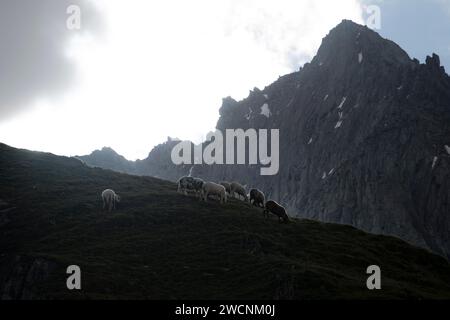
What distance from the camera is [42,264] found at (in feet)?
140

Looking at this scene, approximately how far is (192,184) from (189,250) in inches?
697

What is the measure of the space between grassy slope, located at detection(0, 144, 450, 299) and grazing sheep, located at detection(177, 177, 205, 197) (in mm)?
1506

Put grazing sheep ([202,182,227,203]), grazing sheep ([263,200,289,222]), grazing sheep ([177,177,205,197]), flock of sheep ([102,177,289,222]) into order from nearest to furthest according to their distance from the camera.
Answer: grazing sheep ([263,200,289,222]) < flock of sheep ([102,177,289,222]) < grazing sheep ([202,182,227,203]) < grazing sheep ([177,177,205,197])

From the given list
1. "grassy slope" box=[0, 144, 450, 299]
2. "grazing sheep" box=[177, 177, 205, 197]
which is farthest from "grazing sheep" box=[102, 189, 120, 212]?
"grazing sheep" box=[177, 177, 205, 197]

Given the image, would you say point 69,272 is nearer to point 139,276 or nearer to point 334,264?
point 139,276

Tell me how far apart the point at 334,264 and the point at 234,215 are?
13.5 metres

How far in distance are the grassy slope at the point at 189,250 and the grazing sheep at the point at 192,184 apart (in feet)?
4.94

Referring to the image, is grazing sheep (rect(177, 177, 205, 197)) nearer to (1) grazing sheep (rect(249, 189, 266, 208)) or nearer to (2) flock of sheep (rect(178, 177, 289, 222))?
(2) flock of sheep (rect(178, 177, 289, 222))

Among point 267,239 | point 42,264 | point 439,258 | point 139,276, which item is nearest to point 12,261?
point 42,264

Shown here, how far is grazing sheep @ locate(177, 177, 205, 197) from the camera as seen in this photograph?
64.7m

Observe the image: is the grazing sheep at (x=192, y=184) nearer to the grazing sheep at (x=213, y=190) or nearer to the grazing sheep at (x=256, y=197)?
the grazing sheep at (x=213, y=190)

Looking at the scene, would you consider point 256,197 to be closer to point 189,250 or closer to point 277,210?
point 277,210

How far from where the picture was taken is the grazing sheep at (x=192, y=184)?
64688 mm
